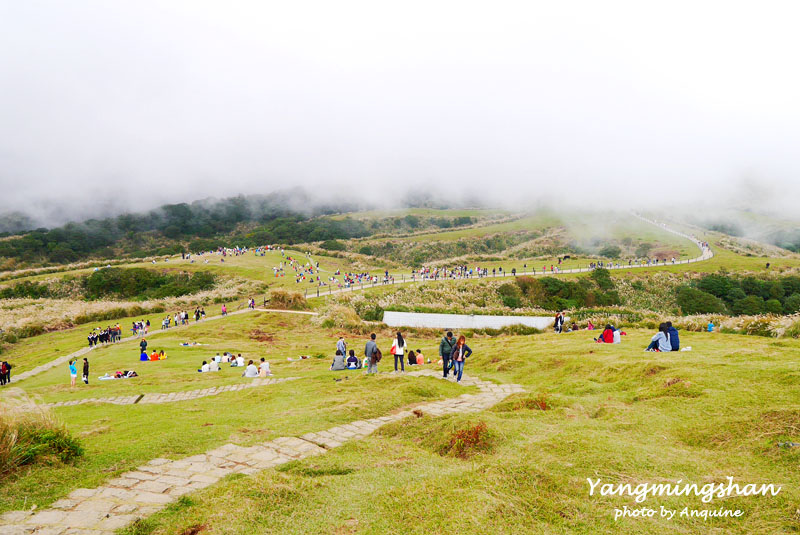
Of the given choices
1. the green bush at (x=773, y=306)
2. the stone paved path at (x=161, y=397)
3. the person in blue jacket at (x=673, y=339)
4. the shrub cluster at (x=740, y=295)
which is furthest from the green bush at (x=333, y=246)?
the person in blue jacket at (x=673, y=339)

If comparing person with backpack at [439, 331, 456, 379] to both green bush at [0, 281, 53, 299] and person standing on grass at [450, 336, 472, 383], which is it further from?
green bush at [0, 281, 53, 299]

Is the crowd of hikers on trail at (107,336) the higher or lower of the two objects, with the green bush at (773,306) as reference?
higher

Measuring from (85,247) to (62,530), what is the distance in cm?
15224

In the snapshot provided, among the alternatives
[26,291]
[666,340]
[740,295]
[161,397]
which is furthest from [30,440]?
[26,291]

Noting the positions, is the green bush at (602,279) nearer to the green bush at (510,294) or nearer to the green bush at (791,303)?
the green bush at (510,294)

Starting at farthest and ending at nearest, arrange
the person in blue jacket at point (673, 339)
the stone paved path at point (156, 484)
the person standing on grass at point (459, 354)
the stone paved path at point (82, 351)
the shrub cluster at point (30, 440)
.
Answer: the stone paved path at point (82, 351), the person in blue jacket at point (673, 339), the person standing on grass at point (459, 354), the shrub cluster at point (30, 440), the stone paved path at point (156, 484)

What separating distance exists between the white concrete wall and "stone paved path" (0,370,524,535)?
25.7 m

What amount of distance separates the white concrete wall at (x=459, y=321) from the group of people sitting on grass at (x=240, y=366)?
55.0ft

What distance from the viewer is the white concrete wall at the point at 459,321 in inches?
1348

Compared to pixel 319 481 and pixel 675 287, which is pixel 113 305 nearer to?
pixel 319 481

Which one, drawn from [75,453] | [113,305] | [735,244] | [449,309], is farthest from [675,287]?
[113,305]

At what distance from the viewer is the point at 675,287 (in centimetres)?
5491

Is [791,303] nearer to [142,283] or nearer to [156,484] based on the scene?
[156,484]

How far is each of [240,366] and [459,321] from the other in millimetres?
19699
